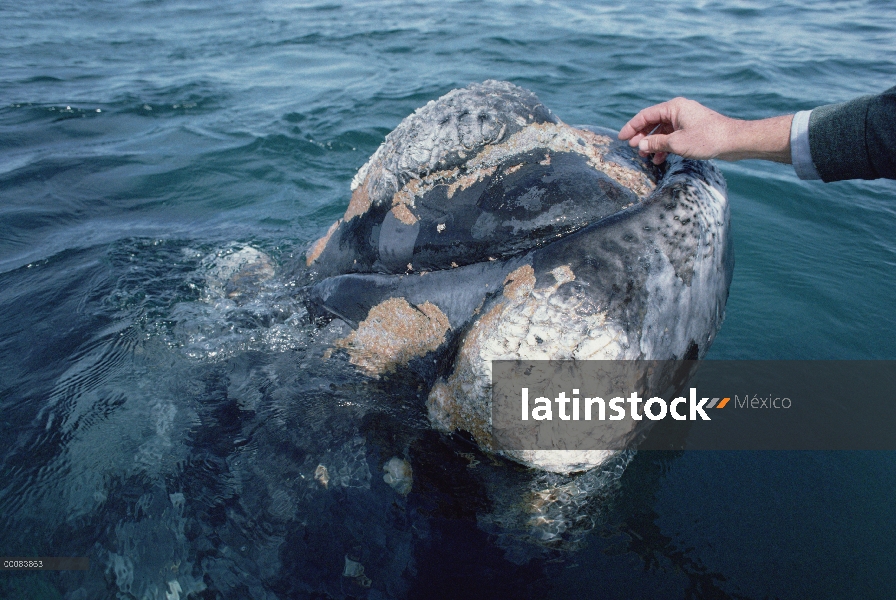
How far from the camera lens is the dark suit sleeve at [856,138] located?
274 centimetres

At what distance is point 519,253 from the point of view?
2771 mm

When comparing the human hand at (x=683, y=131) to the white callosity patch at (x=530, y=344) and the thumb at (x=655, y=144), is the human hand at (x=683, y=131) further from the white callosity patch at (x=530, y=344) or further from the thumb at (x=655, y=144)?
the white callosity patch at (x=530, y=344)

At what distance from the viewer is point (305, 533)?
9.59 ft

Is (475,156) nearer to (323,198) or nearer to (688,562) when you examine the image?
(688,562)

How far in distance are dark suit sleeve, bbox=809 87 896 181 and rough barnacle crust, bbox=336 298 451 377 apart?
6.11 ft

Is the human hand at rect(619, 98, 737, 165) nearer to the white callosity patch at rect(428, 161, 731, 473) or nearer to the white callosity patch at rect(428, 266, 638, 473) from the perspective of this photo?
the white callosity patch at rect(428, 161, 731, 473)

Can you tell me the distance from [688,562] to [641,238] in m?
1.59

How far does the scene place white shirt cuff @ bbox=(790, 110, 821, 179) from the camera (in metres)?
2.98

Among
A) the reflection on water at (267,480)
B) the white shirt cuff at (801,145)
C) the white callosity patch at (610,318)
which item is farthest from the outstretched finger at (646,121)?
the reflection on water at (267,480)

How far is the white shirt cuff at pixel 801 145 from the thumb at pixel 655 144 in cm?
57

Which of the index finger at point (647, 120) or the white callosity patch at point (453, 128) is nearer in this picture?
the white callosity patch at point (453, 128)

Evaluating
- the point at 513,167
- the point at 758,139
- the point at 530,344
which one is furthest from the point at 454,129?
the point at 758,139

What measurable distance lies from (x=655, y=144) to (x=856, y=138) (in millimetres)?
833

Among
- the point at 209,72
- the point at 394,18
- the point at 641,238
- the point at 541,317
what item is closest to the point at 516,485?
the point at 541,317
